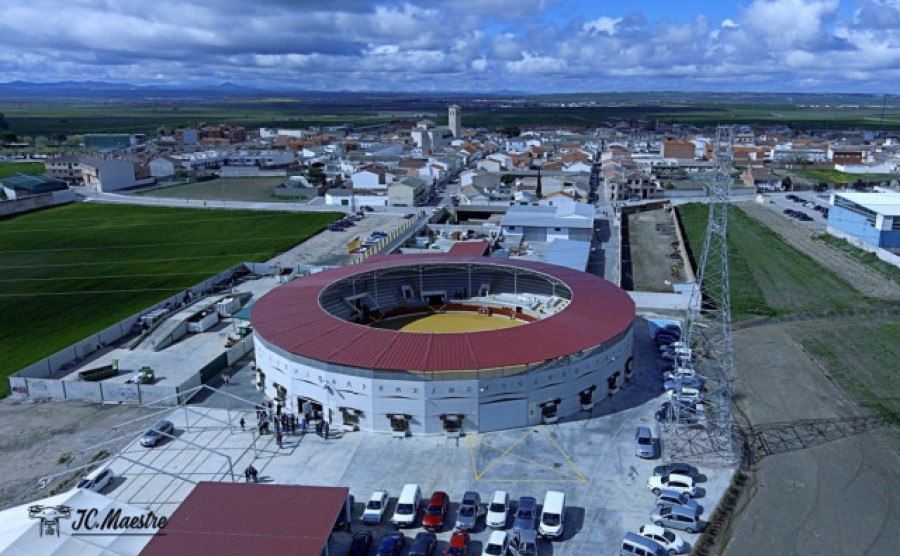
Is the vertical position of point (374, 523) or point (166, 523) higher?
point (166, 523)

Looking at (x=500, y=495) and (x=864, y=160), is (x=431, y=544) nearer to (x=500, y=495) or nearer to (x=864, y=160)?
(x=500, y=495)

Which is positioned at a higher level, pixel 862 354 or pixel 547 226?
→ pixel 547 226

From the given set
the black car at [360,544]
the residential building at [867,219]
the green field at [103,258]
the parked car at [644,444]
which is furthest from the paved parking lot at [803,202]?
the black car at [360,544]

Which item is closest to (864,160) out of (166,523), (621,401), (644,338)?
(644,338)

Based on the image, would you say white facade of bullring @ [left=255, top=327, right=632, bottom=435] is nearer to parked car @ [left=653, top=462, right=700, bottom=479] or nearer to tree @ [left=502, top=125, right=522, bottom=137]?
parked car @ [left=653, top=462, right=700, bottom=479]

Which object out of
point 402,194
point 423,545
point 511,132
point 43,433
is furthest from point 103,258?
point 511,132

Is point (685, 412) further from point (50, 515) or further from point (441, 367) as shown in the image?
point (50, 515)
